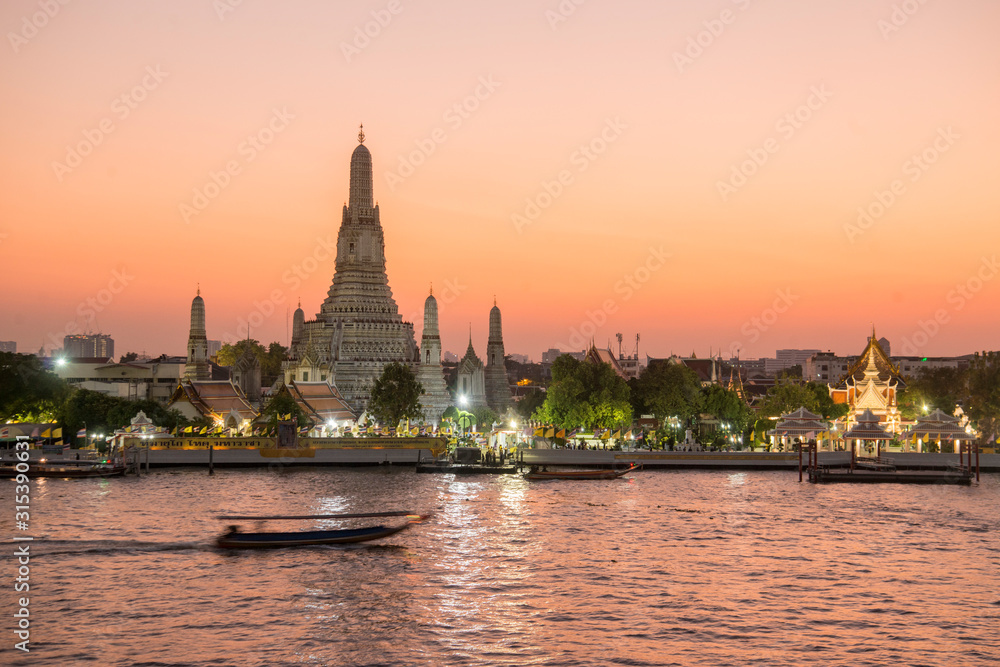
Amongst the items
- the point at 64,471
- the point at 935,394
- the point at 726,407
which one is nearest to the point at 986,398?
the point at 726,407

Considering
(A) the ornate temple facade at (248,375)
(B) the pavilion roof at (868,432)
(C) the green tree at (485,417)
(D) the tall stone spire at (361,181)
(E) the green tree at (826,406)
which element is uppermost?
(D) the tall stone spire at (361,181)

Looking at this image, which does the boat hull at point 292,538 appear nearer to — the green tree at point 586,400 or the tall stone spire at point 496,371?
the green tree at point 586,400

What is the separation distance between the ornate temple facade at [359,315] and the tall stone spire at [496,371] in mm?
9719

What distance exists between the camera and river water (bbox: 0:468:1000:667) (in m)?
29.5

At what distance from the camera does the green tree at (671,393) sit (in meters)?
97.9

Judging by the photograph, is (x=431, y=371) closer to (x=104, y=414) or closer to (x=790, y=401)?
(x=104, y=414)

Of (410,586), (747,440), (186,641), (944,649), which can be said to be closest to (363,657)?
(186,641)

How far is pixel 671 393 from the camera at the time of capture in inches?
3868

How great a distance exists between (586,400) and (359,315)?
28.8 metres

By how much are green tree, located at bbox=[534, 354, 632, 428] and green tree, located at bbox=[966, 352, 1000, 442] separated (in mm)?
29030

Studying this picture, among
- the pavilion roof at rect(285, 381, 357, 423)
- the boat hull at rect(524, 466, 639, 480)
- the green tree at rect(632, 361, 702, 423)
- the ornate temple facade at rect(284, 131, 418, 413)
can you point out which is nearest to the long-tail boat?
the boat hull at rect(524, 466, 639, 480)

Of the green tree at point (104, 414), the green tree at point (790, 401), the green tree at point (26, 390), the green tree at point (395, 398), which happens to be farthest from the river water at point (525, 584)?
the green tree at point (790, 401)

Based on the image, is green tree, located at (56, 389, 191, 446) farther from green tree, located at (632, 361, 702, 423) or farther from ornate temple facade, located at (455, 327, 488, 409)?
green tree, located at (632, 361, 702, 423)

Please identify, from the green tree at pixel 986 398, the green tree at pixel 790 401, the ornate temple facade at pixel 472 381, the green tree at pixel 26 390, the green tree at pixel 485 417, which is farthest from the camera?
the ornate temple facade at pixel 472 381
